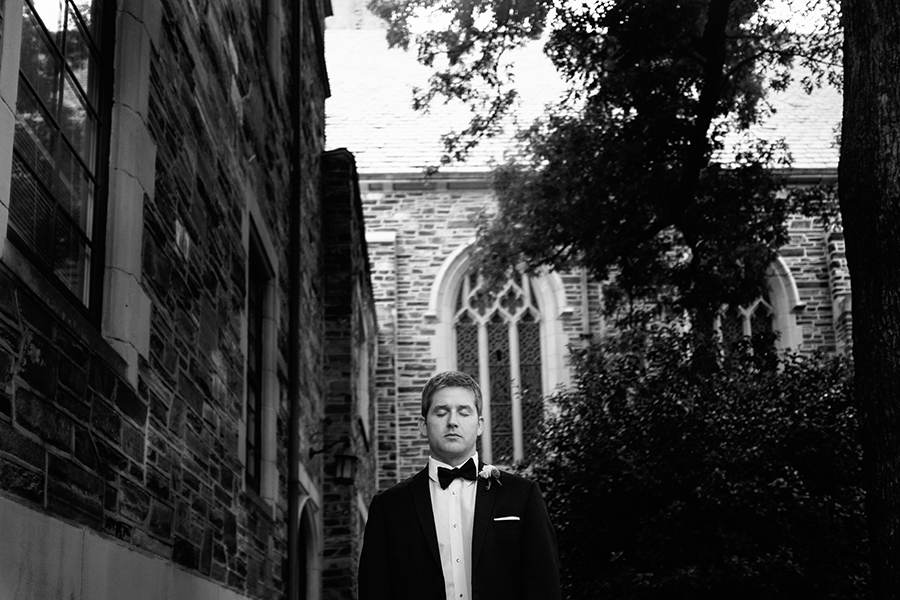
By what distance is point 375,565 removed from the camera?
3.63 meters

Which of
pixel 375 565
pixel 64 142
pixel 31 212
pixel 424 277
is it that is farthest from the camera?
pixel 424 277

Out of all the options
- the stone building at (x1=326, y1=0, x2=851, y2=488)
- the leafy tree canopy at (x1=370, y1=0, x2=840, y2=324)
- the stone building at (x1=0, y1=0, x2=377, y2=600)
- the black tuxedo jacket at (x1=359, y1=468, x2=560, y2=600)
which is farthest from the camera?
the stone building at (x1=326, y1=0, x2=851, y2=488)

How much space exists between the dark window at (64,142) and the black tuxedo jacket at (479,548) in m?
1.32

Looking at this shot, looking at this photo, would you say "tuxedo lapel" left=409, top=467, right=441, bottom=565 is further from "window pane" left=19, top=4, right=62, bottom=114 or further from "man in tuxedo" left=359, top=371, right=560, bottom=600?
"window pane" left=19, top=4, right=62, bottom=114

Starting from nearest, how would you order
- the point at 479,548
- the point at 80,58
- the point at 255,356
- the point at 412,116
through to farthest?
the point at 479,548, the point at 80,58, the point at 255,356, the point at 412,116

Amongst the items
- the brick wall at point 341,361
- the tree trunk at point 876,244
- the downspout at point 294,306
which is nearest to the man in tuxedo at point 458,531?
the tree trunk at point 876,244

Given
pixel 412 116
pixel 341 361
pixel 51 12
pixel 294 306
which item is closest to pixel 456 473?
pixel 51 12

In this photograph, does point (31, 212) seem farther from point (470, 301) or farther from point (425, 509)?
point (470, 301)

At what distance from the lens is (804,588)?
1169cm

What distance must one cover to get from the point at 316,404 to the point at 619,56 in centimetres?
490

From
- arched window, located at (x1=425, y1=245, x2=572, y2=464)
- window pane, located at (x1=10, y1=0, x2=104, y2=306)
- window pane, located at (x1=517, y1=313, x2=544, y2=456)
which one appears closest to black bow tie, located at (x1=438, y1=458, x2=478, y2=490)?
window pane, located at (x1=10, y1=0, x2=104, y2=306)

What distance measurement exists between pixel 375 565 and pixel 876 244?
353cm

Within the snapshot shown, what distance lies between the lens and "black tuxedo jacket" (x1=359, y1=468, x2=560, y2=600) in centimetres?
352

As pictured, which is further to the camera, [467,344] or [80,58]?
[467,344]
